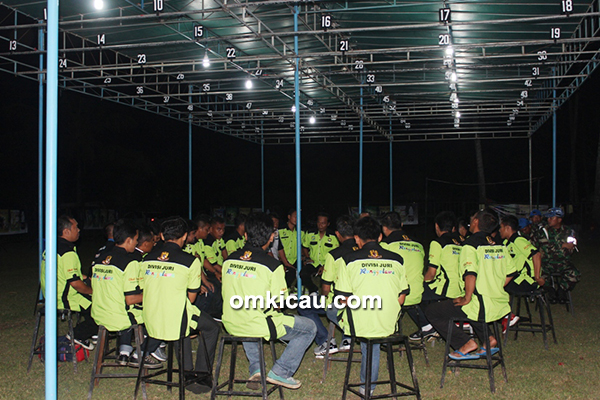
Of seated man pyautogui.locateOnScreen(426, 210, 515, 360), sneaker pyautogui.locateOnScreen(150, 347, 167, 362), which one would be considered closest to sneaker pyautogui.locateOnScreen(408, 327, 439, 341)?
seated man pyautogui.locateOnScreen(426, 210, 515, 360)

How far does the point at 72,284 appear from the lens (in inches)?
239

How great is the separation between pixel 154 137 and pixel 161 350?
3069 cm

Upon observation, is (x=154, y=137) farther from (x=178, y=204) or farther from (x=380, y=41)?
(x=380, y=41)

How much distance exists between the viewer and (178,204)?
3497 cm

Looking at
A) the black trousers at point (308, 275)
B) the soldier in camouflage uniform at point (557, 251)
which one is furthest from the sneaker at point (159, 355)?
the soldier in camouflage uniform at point (557, 251)

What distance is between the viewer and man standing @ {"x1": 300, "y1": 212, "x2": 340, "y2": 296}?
857 cm

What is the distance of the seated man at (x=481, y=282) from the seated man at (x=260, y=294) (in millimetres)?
1703

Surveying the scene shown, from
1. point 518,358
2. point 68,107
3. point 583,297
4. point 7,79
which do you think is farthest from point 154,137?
point 518,358

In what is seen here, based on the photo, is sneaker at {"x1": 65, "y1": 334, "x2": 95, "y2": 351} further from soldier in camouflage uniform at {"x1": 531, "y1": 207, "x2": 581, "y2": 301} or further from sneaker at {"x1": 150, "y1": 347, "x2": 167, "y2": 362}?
soldier in camouflage uniform at {"x1": 531, "y1": 207, "x2": 581, "y2": 301}

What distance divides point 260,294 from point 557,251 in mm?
6075

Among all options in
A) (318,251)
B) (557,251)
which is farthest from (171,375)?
(557,251)

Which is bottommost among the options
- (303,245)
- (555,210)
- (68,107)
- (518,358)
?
(518,358)

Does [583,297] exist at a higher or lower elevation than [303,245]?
lower

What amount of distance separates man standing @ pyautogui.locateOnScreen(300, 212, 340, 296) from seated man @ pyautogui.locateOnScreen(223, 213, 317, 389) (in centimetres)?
323
